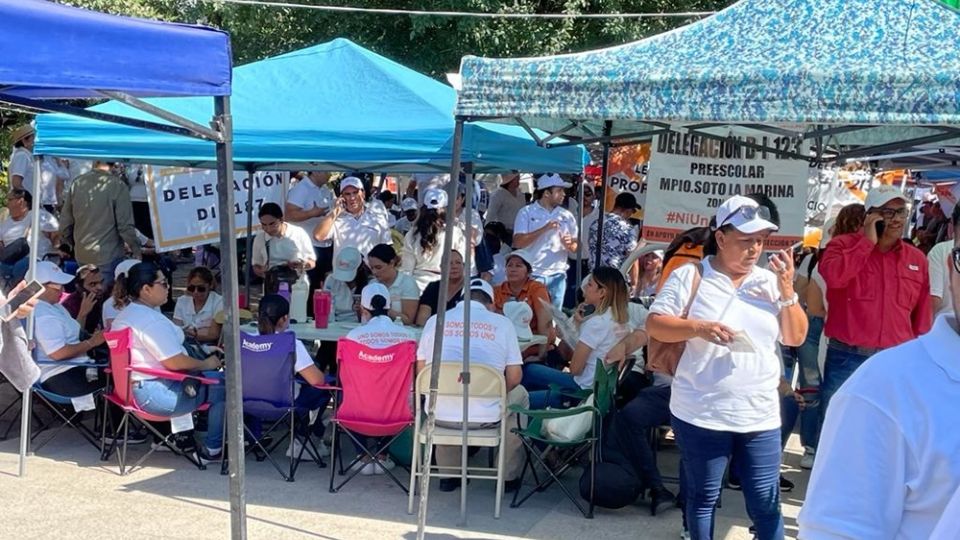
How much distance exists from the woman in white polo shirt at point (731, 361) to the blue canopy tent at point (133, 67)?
1.74 meters

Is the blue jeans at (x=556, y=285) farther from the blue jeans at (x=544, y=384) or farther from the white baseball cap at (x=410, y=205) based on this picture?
the white baseball cap at (x=410, y=205)

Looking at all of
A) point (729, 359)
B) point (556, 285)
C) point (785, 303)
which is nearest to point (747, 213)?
point (785, 303)

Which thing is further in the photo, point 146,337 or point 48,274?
point 48,274

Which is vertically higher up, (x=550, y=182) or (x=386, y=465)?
(x=550, y=182)

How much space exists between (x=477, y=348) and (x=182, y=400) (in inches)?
72.8

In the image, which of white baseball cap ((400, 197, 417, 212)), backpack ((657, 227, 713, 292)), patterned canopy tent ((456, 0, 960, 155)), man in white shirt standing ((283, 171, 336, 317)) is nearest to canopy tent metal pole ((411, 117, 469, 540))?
patterned canopy tent ((456, 0, 960, 155))

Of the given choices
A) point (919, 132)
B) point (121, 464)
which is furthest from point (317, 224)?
point (919, 132)

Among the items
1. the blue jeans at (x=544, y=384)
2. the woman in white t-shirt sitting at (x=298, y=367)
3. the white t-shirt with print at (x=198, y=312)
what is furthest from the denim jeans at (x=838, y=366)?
the white t-shirt with print at (x=198, y=312)

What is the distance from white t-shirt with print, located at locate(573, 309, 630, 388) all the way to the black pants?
1.27 ft

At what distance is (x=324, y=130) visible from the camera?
6.40 metres

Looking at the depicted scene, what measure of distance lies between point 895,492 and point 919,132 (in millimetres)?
5458

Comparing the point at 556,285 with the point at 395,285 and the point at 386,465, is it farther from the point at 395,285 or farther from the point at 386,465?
the point at 386,465

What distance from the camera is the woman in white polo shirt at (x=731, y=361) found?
165 inches

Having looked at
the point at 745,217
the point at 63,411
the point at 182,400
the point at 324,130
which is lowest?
the point at 63,411
